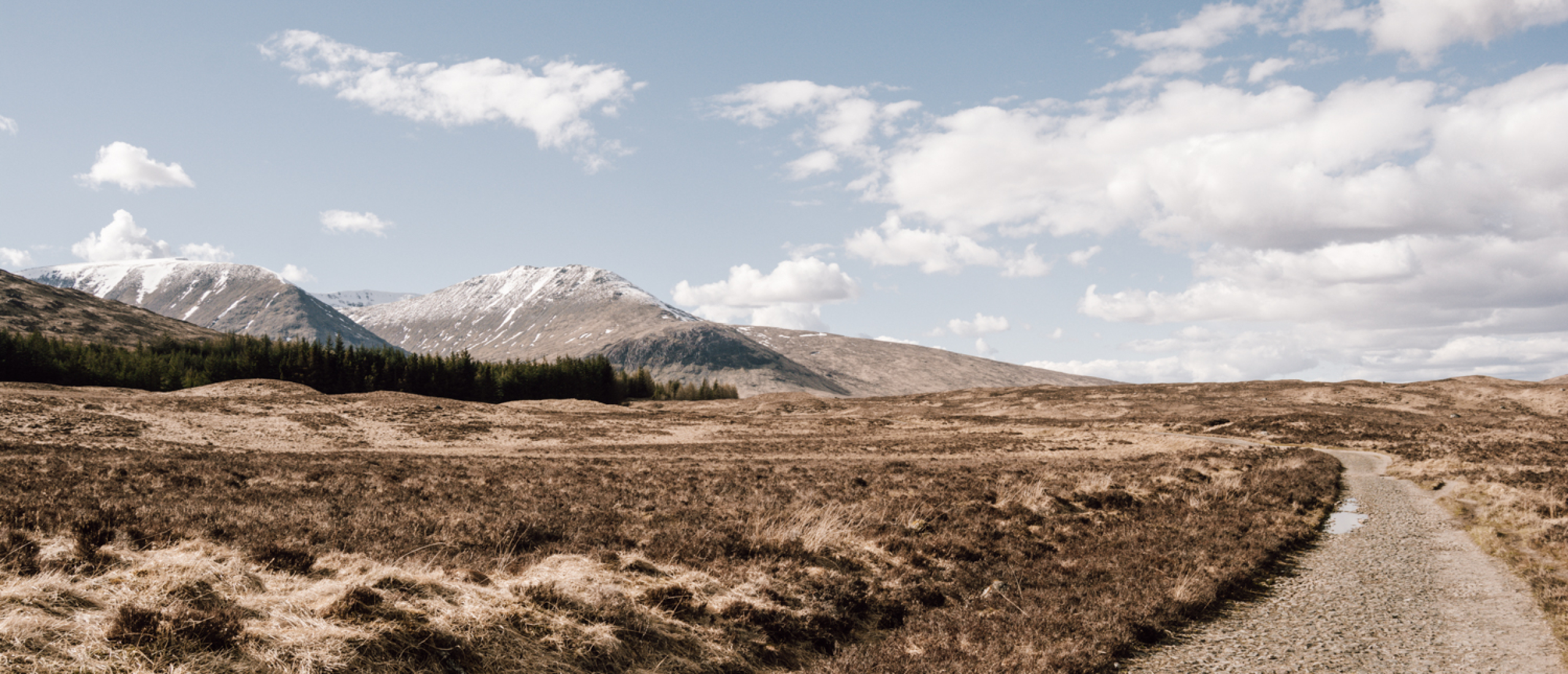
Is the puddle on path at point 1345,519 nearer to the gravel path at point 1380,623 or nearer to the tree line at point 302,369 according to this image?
the gravel path at point 1380,623

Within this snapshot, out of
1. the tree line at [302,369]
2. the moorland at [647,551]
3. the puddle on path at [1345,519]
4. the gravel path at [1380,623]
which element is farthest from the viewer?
the tree line at [302,369]

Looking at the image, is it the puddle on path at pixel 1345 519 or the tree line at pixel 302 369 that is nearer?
the puddle on path at pixel 1345 519

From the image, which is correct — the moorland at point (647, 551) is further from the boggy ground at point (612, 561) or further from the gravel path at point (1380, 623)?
the gravel path at point (1380, 623)

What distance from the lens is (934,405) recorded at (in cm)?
11394

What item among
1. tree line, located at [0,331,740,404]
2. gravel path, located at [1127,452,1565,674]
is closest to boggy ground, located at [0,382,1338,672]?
gravel path, located at [1127,452,1565,674]

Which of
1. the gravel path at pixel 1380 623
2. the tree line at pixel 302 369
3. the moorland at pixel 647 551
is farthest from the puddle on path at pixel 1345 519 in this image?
the tree line at pixel 302 369

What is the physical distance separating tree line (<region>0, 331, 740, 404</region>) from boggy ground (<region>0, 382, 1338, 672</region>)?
8536cm

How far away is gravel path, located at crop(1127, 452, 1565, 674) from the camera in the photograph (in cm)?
920

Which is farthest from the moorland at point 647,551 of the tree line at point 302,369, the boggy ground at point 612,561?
the tree line at point 302,369

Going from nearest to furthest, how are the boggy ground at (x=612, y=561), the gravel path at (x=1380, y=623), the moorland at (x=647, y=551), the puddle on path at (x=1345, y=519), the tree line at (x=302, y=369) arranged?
1. the boggy ground at (x=612, y=561)
2. the moorland at (x=647, y=551)
3. the gravel path at (x=1380, y=623)
4. the puddle on path at (x=1345, y=519)
5. the tree line at (x=302, y=369)

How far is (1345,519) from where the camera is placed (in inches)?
791

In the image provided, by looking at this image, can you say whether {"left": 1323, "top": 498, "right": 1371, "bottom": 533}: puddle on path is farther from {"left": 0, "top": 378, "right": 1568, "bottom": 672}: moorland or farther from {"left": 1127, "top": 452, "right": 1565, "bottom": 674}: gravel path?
{"left": 1127, "top": 452, "right": 1565, "bottom": 674}: gravel path

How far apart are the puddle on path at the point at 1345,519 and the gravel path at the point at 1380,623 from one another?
6.75 ft

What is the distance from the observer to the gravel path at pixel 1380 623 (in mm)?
9203
